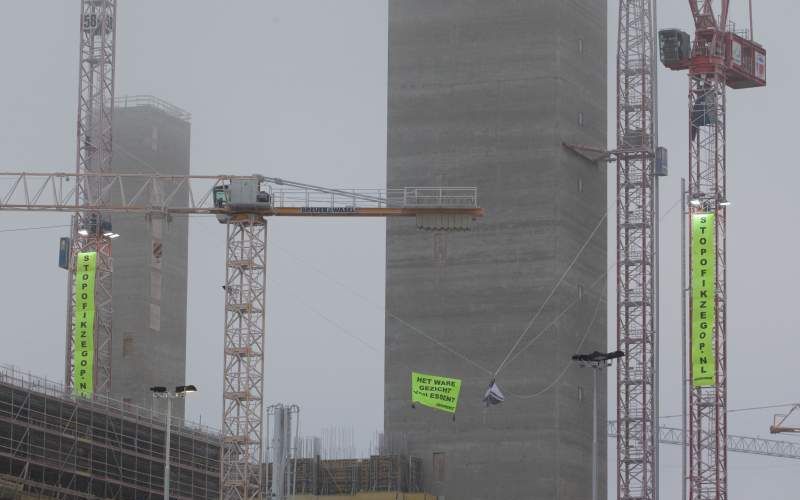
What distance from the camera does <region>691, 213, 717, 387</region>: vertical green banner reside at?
153625mm

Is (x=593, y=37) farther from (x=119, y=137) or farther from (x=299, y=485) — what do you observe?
(x=119, y=137)

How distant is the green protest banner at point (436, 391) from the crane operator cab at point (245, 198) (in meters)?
15.0

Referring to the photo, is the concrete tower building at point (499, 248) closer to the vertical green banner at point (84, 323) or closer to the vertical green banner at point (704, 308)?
→ the vertical green banner at point (704, 308)

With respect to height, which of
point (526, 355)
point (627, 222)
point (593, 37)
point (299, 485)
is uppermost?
point (593, 37)

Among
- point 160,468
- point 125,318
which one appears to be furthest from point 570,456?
point 125,318

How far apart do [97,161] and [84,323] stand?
628 inches

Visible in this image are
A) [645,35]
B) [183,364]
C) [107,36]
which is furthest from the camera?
[183,364]

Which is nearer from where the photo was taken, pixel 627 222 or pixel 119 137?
pixel 627 222

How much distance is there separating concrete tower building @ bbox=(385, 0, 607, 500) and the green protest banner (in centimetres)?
204

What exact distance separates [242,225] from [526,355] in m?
20.8

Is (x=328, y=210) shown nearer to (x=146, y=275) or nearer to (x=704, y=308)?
(x=704, y=308)

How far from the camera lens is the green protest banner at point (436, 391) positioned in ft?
472

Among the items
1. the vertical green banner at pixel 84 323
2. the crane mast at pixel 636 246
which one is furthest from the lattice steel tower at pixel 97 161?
the crane mast at pixel 636 246

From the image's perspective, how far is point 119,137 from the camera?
189500 mm
